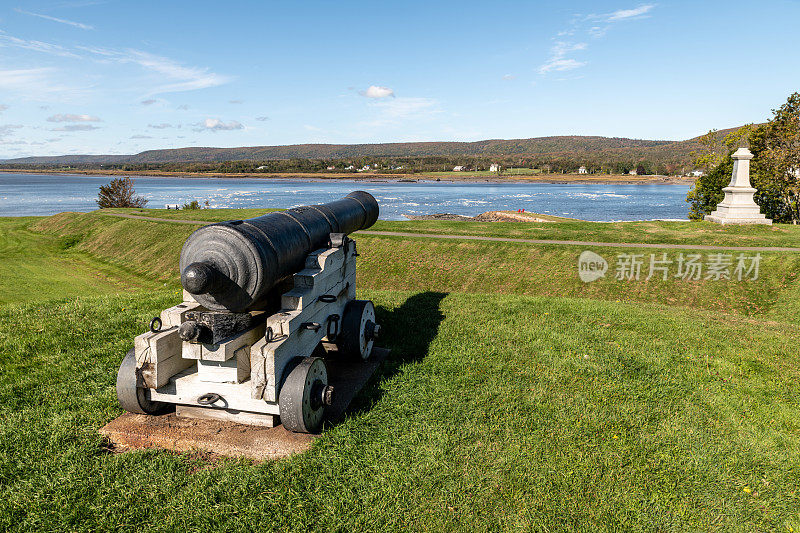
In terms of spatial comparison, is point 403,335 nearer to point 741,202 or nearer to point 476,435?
point 476,435

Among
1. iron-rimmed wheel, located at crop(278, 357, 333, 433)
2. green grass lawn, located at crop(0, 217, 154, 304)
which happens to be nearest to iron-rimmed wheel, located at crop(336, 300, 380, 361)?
iron-rimmed wheel, located at crop(278, 357, 333, 433)

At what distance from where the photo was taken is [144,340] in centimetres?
441

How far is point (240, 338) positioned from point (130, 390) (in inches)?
50.5

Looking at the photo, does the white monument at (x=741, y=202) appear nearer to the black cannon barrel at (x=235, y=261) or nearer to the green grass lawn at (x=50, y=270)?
the black cannon barrel at (x=235, y=261)

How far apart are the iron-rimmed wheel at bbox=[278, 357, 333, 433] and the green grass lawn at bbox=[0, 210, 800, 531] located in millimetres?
288

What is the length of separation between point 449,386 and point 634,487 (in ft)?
7.42

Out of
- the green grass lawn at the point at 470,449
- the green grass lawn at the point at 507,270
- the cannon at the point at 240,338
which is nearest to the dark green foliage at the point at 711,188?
the green grass lawn at the point at 507,270

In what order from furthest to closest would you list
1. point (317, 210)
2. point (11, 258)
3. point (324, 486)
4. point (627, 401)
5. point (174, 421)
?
point (11, 258) → point (317, 210) → point (627, 401) → point (174, 421) → point (324, 486)

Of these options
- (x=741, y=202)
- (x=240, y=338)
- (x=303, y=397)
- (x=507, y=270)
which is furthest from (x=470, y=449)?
(x=741, y=202)

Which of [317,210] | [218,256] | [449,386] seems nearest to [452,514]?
[449,386]

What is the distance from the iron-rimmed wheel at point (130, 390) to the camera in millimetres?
4527

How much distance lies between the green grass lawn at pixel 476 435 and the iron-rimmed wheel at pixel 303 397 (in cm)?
29

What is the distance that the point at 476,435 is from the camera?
15.0 feet

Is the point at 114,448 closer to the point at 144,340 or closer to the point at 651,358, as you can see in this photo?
the point at 144,340
